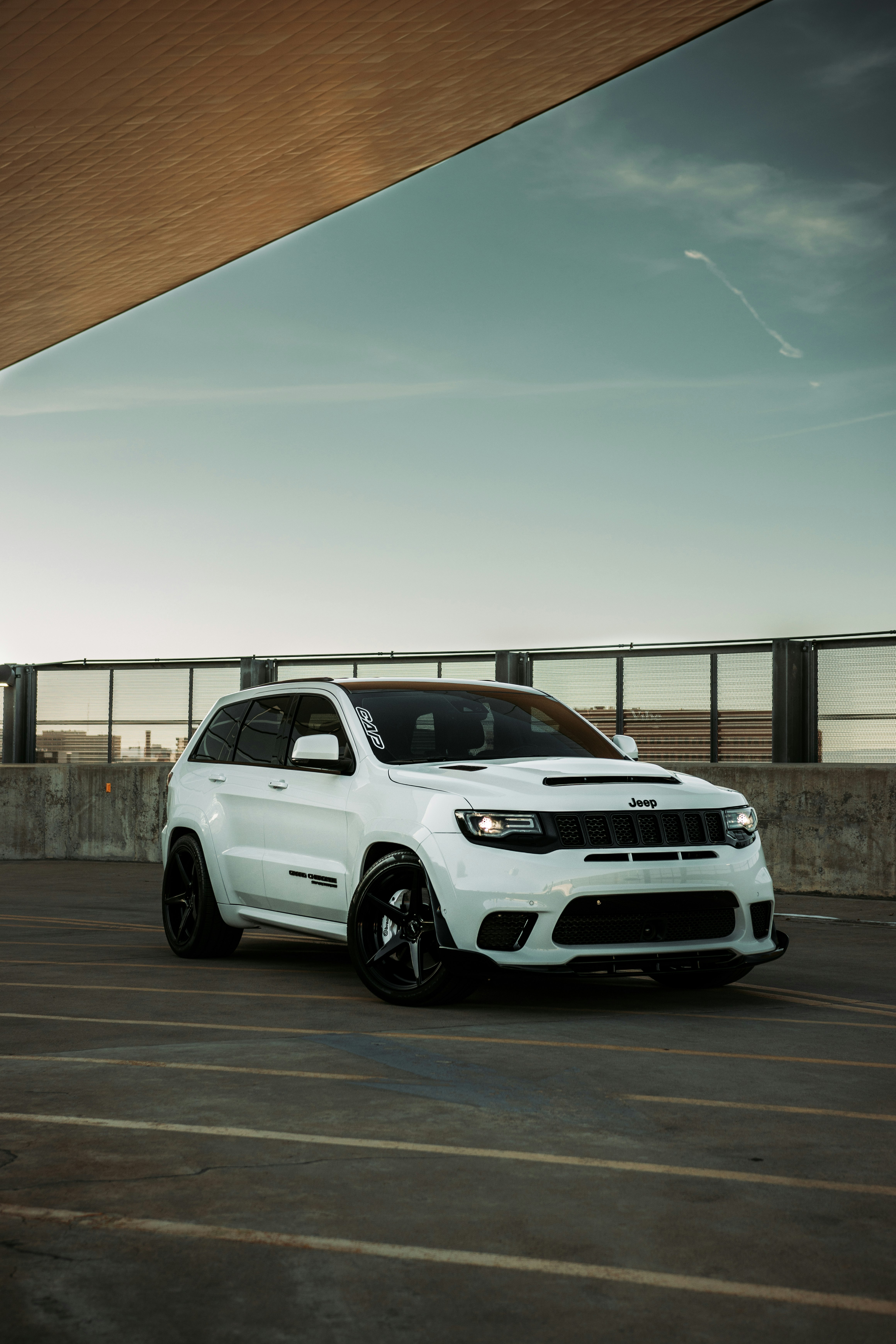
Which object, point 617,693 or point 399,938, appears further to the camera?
point 617,693

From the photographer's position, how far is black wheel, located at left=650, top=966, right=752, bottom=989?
760 cm

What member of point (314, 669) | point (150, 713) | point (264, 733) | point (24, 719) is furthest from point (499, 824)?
point (24, 719)

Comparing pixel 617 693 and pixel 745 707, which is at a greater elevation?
pixel 617 693

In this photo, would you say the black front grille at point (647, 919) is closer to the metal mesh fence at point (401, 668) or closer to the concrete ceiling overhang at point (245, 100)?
the metal mesh fence at point (401, 668)

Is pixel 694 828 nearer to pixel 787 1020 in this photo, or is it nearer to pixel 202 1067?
pixel 787 1020

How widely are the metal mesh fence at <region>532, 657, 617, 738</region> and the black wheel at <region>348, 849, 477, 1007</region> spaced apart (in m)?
10.9

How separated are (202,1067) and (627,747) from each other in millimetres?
3808

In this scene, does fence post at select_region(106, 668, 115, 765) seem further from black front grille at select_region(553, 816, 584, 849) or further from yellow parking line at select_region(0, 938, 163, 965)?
black front grille at select_region(553, 816, 584, 849)

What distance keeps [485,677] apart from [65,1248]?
620 inches

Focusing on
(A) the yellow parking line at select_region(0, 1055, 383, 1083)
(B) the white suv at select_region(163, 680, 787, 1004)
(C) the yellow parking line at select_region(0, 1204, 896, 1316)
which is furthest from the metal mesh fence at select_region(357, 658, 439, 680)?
(C) the yellow parking line at select_region(0, 1204, 896, 1316)

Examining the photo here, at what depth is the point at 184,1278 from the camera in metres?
3.19

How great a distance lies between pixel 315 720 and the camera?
339 inches

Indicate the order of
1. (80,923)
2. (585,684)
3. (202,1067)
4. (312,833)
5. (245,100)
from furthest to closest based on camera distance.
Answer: (245,100) < (585,684) < (80,923) < (312,833) < (202,1067)

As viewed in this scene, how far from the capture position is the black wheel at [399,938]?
695 cm
